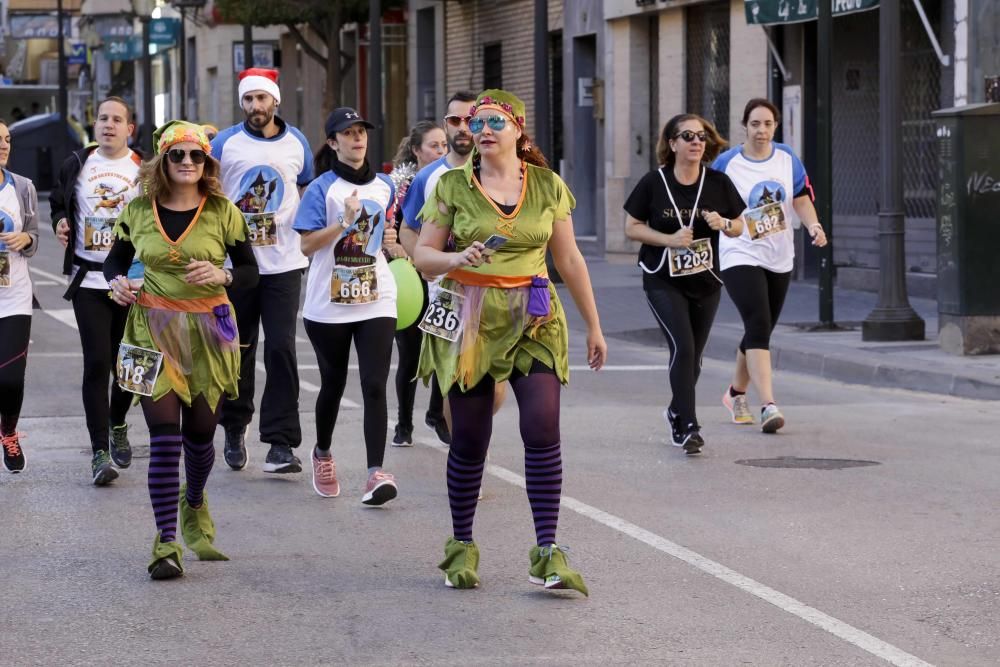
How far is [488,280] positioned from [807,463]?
366 cm

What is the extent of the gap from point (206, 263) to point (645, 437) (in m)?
4.42

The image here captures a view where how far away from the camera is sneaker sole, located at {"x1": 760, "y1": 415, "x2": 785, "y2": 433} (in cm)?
1125

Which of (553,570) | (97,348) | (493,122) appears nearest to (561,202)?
(493,122)

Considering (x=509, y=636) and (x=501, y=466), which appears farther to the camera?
(x=501, y=466)

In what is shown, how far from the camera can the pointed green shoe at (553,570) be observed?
6.77m

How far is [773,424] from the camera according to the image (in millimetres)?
11266

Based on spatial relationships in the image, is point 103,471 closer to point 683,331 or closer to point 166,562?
point 166,562

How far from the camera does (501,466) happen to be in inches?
396

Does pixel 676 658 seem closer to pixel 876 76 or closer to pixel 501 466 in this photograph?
pixel 501 466

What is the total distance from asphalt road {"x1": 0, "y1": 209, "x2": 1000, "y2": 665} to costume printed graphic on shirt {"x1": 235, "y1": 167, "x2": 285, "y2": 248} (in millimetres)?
1237

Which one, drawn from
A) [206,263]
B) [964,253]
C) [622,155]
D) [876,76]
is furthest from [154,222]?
[622,155]

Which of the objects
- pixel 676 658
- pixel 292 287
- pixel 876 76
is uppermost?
pixel 876 76

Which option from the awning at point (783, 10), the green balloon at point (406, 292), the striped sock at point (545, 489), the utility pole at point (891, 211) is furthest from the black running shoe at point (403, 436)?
the awning at point (783, 10)

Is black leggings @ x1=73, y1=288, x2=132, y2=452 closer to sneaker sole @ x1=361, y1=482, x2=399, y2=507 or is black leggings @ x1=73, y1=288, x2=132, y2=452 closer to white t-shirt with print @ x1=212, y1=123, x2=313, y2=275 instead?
white t-shirt with print @ x1=212, y1=123, x2=313, y2=275
